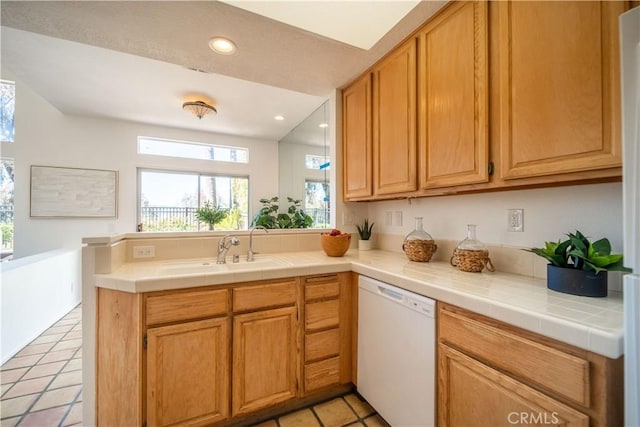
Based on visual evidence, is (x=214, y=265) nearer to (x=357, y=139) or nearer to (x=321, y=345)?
(x=321, y=345)

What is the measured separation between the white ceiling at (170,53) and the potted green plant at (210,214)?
1783 millimetres

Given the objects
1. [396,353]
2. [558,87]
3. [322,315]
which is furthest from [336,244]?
[558,87]

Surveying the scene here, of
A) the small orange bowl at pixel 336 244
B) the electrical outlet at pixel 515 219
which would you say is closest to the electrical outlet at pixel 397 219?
the small orange bowl at pixel 336 244

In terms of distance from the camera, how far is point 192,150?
4730 mm

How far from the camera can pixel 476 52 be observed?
126 centimetres

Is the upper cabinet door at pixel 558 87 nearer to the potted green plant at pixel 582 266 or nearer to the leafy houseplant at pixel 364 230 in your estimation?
the potted green plant at pixel 582 266

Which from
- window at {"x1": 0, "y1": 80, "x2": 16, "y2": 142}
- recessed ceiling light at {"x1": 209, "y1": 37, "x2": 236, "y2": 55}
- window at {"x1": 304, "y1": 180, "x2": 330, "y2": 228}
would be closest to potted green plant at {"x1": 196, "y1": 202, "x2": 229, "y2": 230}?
window at {"x1": 304, "y1": 180, "x2": 330, "y2": 228}

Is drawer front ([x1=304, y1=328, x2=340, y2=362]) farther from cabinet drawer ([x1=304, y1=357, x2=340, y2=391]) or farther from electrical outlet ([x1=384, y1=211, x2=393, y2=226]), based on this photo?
electrical outlet ([x1=384, y1=211, x2=393, y2=226])

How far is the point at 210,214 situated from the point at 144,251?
10.0ft

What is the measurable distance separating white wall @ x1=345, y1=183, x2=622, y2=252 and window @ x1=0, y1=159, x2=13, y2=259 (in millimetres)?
5206

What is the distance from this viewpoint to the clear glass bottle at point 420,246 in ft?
5.43

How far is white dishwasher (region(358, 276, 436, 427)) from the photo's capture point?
3.73ft

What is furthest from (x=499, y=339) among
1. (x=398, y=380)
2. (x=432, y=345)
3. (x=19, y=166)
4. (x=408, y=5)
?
(x=19, y=166)

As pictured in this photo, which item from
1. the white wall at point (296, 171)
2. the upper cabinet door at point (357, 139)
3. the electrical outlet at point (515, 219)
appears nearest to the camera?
the electrical outlet at point (515, 219)
